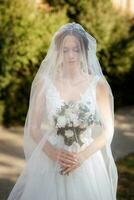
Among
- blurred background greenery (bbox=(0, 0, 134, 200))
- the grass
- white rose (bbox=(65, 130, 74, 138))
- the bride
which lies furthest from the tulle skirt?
the grass

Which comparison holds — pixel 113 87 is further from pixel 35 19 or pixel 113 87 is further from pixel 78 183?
pixel 78 183

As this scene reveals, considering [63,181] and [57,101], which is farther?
[63,181]

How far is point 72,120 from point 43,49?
6.59 metres

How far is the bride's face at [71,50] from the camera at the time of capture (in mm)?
4773

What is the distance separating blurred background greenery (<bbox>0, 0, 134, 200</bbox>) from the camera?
10.3 meters

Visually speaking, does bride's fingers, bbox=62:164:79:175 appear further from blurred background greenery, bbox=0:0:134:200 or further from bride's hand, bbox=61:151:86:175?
blurred background greenery, bbox=0:0:134:200

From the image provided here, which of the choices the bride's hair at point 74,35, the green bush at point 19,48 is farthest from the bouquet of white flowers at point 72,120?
the green bush at point 19,48

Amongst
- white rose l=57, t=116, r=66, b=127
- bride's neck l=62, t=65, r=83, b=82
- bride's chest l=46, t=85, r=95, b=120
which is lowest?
white rose l=57, t=116, r=66, b=127

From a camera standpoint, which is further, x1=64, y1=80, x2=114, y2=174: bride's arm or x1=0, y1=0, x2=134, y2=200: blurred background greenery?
x1=0, y1=0, x2=134, y2=200: blurred background greenery

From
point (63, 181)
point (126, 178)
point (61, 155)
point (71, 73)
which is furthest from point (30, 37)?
point (61, 155)

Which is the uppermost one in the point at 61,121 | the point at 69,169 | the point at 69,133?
the point at 61,121

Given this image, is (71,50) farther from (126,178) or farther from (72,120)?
(126,178)

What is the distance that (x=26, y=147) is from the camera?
16.8 ft

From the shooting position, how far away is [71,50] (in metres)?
4.77
